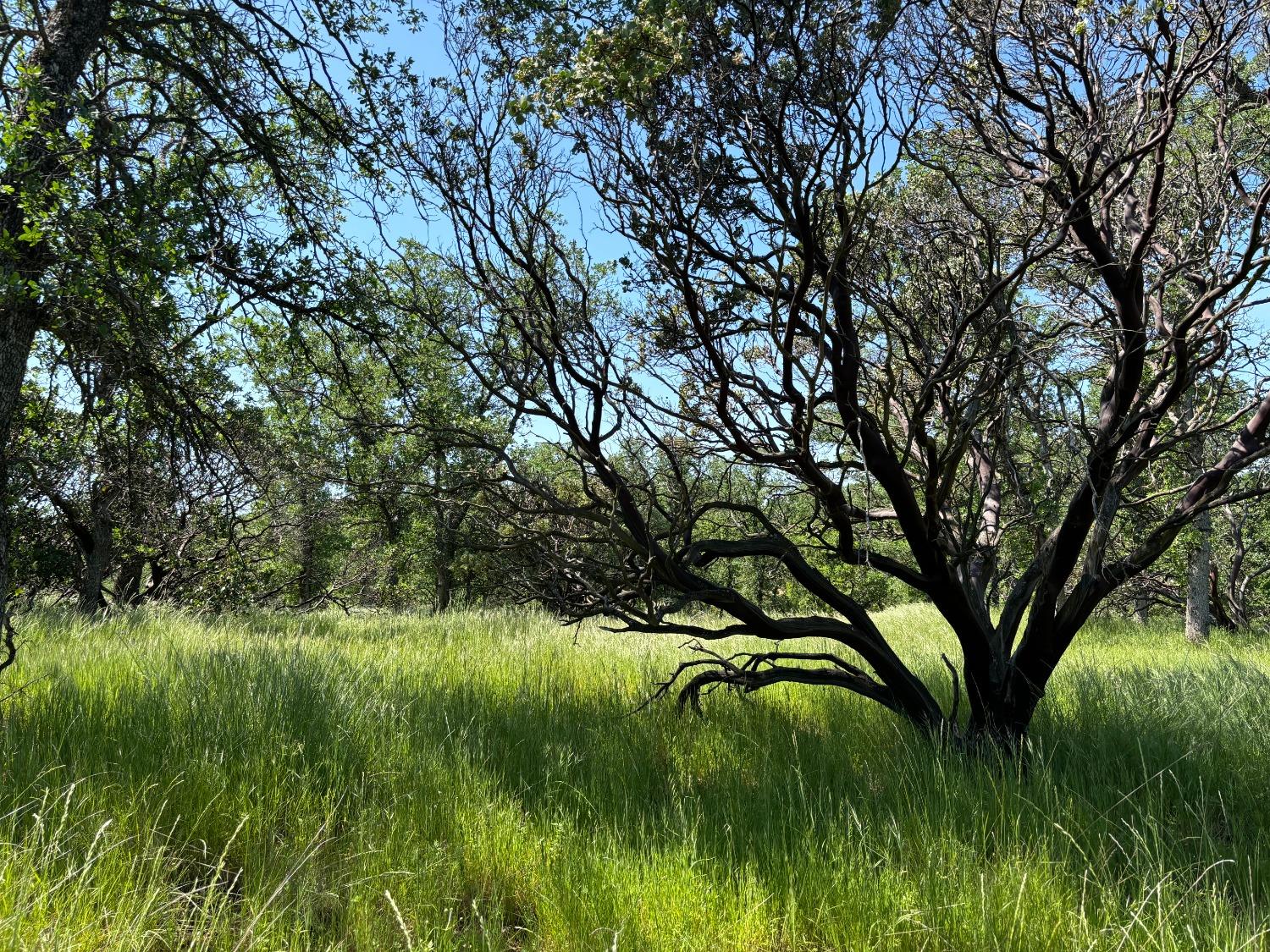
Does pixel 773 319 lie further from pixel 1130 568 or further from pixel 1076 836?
pixel 1076 836

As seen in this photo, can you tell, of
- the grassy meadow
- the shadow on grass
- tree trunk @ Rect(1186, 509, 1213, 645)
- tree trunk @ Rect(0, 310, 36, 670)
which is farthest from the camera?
tree trunk @ Rect(1186, 509, 1213, 645)

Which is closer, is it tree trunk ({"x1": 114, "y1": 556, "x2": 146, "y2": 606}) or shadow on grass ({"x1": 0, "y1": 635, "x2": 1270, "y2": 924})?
shadow on grass ({"x1": 0, "y1": 635, "x2": 1270, "y2": 924})

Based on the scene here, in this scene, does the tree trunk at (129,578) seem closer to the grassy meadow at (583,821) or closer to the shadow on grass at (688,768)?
the grassy meadow at (583,821)

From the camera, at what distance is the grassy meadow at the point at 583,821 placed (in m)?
2.11

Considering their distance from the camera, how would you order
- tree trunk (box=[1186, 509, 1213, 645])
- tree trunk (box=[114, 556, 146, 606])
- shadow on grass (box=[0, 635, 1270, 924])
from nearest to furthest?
shadow on grass (box=[0, 635, 1270, 924]) → tree trunk (box=[1186, 509, 1213, 645]) → tree trunk (box=[114, 556, 146, 606])

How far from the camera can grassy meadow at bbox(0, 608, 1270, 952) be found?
211 centimetres

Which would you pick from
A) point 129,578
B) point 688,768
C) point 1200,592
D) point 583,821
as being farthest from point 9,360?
point 1200,592

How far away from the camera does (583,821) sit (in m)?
3.10

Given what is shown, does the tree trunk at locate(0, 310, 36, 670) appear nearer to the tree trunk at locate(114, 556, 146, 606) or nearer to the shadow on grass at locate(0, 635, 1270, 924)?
the shadow on grass at locate(0, 635, 1270, 924)

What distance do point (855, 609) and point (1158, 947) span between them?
6.87ft

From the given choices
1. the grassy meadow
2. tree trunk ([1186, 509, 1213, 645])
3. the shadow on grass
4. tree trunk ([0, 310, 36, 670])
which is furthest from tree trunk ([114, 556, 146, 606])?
tree trunk ([1186, 509, 1213, 645])

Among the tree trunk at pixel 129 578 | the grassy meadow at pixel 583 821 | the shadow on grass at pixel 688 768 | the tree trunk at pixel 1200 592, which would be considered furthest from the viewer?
the tree trunk at pixel 129 578

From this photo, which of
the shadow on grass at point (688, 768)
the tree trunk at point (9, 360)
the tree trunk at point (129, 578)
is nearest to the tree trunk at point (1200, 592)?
the shadow on grass at point (688, 768)

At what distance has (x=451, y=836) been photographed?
111 inches
